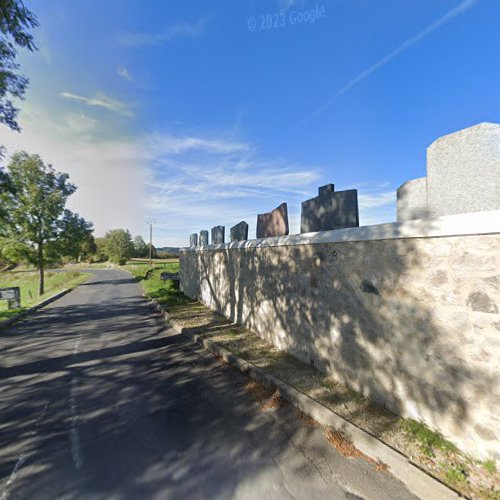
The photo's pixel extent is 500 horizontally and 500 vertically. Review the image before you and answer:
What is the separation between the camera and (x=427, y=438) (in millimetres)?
2895

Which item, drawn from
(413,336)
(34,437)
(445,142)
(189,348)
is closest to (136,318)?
(189,348)

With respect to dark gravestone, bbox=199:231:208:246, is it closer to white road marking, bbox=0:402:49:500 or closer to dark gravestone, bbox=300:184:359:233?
dark gravestone, bbox=300:184:359:233

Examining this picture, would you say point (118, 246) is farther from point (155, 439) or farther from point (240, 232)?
point (155, 439)

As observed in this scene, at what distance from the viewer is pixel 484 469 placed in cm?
250

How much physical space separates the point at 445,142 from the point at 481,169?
0.52 metres

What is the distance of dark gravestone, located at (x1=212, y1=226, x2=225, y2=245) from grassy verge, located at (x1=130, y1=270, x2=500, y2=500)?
14.5 ft

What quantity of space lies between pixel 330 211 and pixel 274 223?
6.95 ft

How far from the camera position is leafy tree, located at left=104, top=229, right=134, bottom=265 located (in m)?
56.5

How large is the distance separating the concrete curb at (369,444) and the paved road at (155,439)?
13 centimetres

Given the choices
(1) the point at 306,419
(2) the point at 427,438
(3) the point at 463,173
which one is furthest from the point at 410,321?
(1) the point at 306,419

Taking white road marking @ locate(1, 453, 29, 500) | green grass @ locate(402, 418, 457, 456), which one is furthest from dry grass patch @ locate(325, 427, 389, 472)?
white road marking @ locate(1, 453, 29, 500)

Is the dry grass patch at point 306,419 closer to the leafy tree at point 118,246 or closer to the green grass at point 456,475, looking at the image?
the green grass at point 456,475

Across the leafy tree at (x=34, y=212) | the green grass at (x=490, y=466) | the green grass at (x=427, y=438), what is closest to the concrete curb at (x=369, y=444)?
the green grass at (x=427, y=438)

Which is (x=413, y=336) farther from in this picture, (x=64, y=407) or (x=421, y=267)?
(x=64, y=407)
